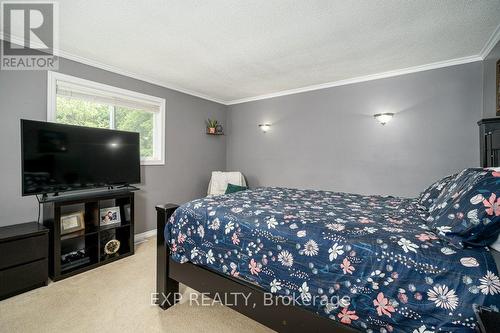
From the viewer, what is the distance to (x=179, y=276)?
5.92 ft

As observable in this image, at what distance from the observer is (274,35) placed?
86.7 inches

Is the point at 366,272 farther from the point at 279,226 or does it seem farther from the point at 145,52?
the point at 145,52

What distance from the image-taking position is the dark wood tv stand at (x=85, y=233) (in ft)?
7.39

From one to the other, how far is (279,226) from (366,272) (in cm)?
51

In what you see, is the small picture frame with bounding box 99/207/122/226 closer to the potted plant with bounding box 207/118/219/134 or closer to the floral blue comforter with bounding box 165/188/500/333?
the floral blue comforter with bounding box 165/188/500/333

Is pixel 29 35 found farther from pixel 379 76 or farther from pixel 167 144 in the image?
pixel 379 76

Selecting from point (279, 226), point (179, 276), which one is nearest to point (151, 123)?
point (179, 276)

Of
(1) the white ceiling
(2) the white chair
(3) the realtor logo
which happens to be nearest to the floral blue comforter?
(1) the white ceiling

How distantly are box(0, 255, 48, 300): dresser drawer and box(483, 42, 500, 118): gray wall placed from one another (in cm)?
470

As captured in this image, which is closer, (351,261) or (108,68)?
(351,261)

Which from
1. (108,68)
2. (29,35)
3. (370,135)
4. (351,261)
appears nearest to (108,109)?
(108,68)

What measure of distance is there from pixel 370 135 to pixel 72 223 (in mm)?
3935

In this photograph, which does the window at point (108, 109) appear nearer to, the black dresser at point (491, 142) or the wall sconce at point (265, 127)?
the wall sconce at point (265, 127)

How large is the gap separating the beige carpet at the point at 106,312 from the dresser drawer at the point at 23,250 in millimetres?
319
